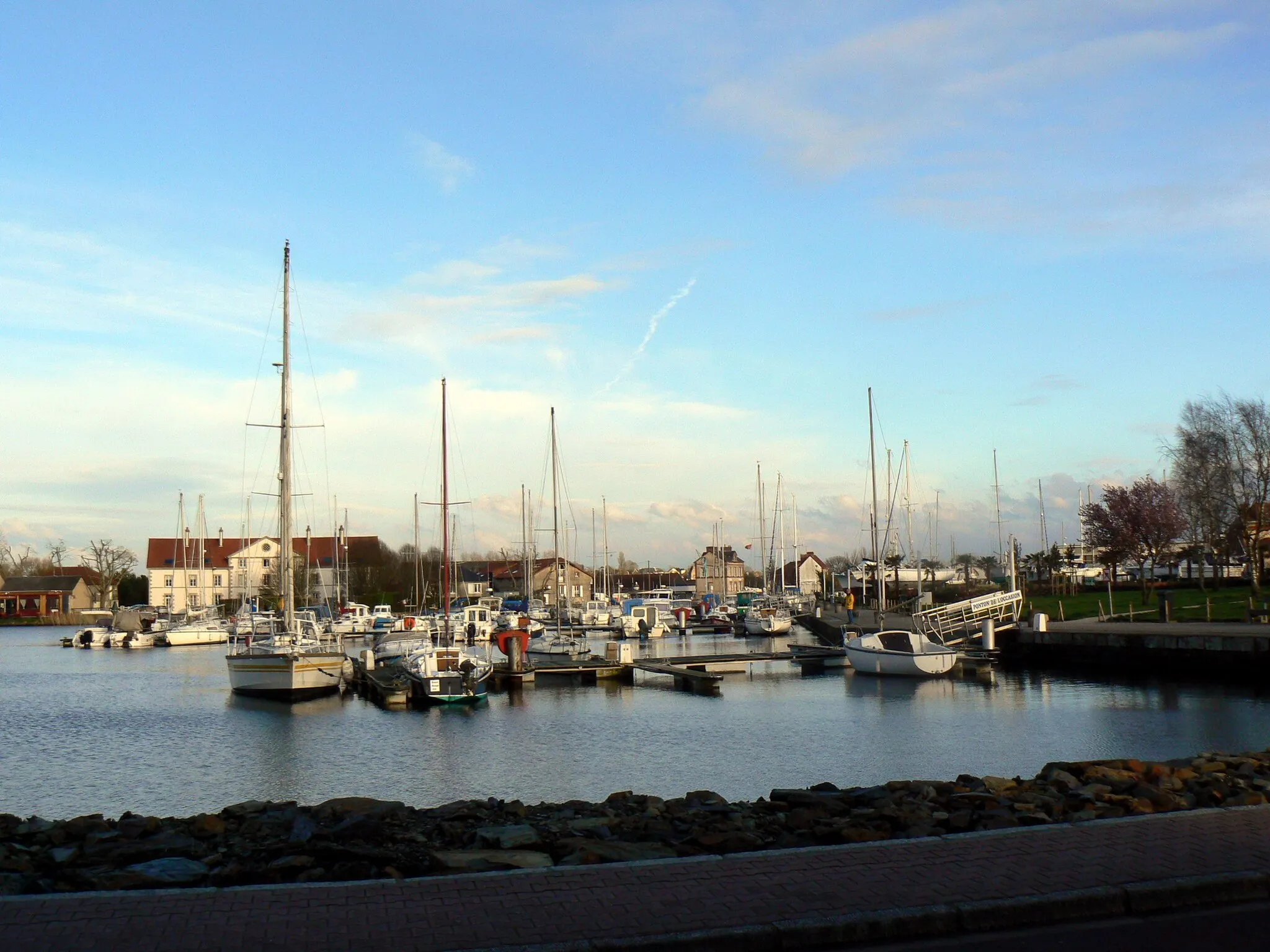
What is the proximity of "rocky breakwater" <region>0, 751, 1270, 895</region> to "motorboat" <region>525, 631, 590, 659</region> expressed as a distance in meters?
41.5

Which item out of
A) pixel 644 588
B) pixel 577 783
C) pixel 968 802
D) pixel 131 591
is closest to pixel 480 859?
pixel 968 802

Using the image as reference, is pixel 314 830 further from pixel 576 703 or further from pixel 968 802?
pixel 576 703

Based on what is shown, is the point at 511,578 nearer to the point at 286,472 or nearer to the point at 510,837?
the point at 286,472

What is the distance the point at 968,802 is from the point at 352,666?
40029 millimetres

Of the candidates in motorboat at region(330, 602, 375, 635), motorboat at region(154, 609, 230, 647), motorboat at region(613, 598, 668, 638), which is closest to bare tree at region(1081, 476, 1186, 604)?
motorboat at region(613, 598, 668, 638)

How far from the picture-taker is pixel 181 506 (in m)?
109

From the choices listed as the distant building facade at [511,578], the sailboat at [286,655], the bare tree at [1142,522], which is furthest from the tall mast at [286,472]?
the distant building facade at [511,578]

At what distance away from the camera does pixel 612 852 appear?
38.3 ft

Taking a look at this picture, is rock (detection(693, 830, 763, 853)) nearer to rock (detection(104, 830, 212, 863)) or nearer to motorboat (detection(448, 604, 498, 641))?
rock (detection(104, 830, 212, 863))

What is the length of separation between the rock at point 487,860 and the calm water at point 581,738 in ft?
38.7

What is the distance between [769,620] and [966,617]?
24.4 m

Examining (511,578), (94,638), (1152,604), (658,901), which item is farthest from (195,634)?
(658,901)

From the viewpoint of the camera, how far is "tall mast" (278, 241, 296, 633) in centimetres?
4338

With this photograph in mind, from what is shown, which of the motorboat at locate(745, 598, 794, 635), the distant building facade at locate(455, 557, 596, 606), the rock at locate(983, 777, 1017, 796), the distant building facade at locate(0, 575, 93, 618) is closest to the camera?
the rock at locate(983, 777, 1017, 796)
